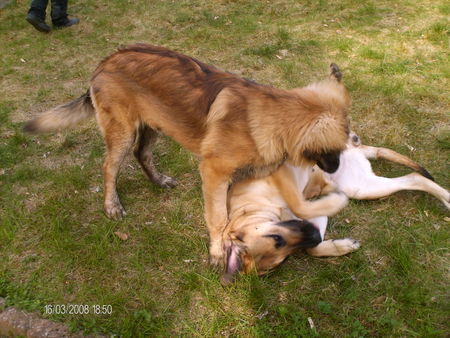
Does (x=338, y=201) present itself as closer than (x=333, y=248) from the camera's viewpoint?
No

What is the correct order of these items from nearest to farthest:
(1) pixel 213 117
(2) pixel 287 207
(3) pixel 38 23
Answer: (1) pixel 213 117
(2) pixel 287 207
(3) pixel 38 23

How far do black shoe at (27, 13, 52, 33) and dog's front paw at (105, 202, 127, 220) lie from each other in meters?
4.93

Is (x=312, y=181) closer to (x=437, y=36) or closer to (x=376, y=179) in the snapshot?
(x=376, y=179)

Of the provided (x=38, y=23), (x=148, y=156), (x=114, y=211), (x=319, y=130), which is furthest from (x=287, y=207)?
(x=38, y=23)

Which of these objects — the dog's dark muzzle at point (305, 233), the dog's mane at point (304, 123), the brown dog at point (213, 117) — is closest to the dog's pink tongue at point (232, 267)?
the brown dog at point (213, 117)

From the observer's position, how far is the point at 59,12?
23.7ft

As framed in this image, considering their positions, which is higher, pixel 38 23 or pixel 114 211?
pixel 38 23

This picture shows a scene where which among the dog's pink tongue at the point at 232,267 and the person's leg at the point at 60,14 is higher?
the person's leg at the point at 60,14

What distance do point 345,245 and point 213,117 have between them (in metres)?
1.58

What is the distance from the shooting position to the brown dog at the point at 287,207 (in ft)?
10.0

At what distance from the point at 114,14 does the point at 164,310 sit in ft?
22.4

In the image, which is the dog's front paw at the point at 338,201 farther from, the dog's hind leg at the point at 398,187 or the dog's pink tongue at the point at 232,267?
the dog's pink tongue at the point at 232,267

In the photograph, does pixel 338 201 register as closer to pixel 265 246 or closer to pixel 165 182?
pixel 265 246

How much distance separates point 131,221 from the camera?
148 inches
